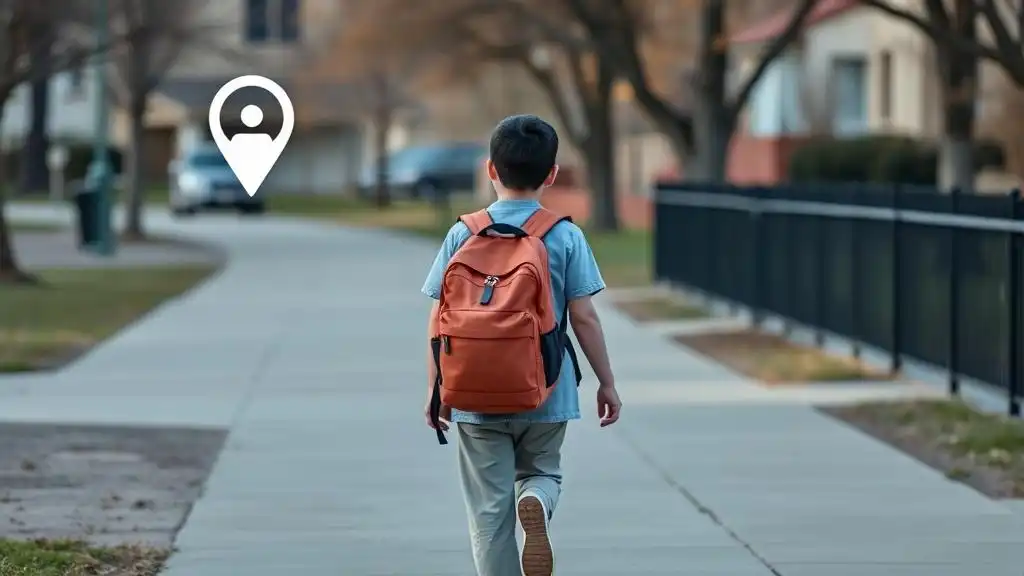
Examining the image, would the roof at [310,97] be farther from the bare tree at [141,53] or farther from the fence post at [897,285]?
the fence post at [897,285]

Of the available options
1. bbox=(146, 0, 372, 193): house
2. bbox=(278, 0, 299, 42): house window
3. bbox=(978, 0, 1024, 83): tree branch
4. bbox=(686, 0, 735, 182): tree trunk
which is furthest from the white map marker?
bbox=(278, 0, 299, 42): house window

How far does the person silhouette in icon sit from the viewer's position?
7.16 m

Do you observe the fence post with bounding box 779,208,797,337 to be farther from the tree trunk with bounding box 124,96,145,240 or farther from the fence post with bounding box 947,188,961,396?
the tree trunk with bounding box 124,96,145,240

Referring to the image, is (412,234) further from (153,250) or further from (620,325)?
(620,325)

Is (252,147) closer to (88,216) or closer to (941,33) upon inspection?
(941,33)

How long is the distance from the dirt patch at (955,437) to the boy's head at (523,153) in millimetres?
4141

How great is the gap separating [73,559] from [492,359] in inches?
101

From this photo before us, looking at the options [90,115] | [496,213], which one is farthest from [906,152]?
[90,115]

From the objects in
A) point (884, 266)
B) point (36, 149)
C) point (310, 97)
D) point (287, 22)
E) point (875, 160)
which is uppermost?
point (287, 22)

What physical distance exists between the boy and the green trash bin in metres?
27.3

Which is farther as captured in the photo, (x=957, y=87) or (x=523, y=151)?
(x=957, y=87)

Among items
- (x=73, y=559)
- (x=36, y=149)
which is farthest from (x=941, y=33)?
(x=36, y=149)

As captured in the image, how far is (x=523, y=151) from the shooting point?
20.6 ft

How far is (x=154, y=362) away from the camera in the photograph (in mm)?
15734
